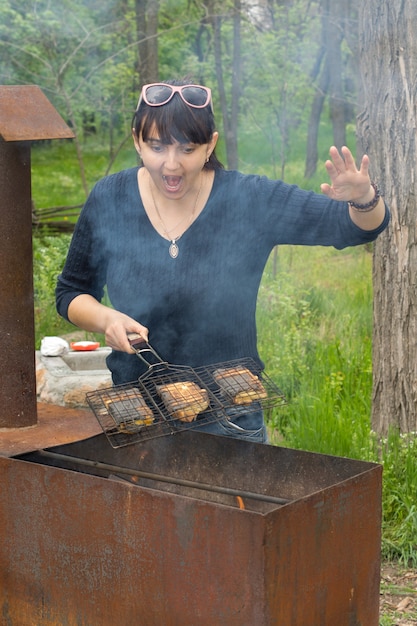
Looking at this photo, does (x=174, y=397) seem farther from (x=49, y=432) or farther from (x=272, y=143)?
(x=272, y=143)

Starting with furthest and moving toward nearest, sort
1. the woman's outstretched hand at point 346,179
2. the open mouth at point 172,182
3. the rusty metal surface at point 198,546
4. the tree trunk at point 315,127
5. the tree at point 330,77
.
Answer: the tree trunk at point 315,127 < the tree at point 330,77 < the open mouth at point 172,182 < the woman's outstretched hand at point 346,179 < the rusty metal surface at point 198,546

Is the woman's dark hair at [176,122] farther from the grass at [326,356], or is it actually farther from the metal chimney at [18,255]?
the grass at [326,356]

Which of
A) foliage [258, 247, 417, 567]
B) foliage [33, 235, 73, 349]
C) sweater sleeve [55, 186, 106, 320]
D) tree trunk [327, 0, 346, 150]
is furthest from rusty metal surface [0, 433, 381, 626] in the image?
tree trunk [327, 0, 346, 150]

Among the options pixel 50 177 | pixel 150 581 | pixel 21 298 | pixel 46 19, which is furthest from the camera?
pixel 50 177

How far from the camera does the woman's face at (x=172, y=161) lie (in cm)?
292

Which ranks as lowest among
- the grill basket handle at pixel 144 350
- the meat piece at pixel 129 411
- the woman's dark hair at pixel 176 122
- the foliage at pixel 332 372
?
the foliage at pixel 332 372

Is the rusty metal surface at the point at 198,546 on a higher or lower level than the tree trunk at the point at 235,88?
lower

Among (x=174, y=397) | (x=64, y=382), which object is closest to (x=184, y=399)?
(x=174, y=397)

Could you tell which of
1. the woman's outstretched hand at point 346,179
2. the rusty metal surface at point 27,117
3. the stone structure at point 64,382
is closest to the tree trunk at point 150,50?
the stone structure at point 64,382

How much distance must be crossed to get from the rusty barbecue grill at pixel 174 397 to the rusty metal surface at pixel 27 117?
35.6 inches

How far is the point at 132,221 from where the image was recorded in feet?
10.3

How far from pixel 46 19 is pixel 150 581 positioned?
11.5 meters

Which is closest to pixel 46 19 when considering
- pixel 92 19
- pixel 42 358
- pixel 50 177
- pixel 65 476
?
pixel 92 19

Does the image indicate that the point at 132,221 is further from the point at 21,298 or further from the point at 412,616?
the point at 412,616
